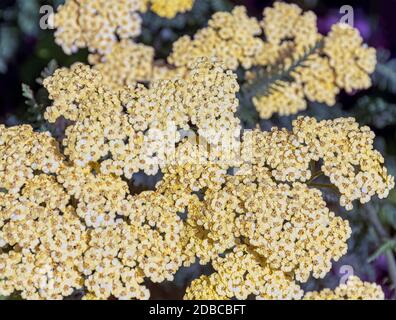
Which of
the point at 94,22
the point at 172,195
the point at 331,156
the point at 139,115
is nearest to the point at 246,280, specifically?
the point at 172,195

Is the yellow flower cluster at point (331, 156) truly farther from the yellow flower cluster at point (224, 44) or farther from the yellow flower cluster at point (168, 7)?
the yellow flower cluster at point (168, 7)

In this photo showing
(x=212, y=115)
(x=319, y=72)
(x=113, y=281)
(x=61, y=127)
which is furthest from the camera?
(x=319, y=72)

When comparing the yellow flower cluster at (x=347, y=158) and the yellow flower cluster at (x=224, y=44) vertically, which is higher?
the yellow flower cluster at (x=224, y=44)

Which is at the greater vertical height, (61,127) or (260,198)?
(61,127)

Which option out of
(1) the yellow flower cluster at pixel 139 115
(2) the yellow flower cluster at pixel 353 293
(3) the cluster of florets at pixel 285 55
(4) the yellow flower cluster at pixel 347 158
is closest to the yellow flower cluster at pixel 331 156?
(4) the yellow flower cluster at pixel 347 158

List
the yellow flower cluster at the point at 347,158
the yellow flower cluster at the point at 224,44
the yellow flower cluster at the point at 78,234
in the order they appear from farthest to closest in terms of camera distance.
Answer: the yellow flower cluster at the point at 224,44 < the yellow flower cluster at the point at 347,158 < the yellow flower cluster at the point at 78,234
